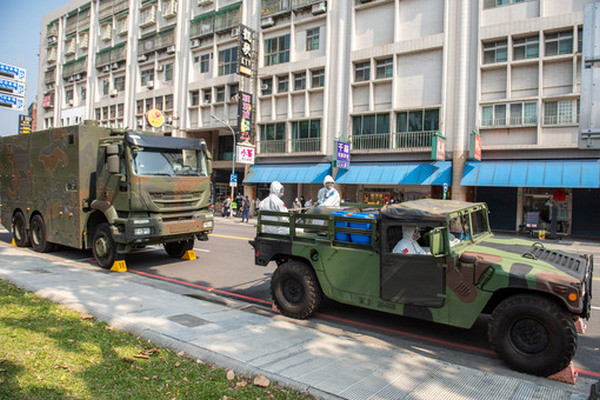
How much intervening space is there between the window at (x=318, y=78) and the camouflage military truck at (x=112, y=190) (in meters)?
19.8

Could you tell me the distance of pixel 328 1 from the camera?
1124 inches

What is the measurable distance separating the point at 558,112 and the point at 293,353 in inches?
847

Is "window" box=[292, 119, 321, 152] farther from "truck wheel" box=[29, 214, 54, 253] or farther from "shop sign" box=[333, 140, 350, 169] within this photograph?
"truck wheel" box=[29, 214, 54, 253]

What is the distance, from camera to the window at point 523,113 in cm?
2111

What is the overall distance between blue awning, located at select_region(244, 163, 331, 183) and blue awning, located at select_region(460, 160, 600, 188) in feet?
31.6

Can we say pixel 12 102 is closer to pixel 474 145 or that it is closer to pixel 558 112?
pixel 474 145

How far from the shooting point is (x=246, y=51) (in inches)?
1237

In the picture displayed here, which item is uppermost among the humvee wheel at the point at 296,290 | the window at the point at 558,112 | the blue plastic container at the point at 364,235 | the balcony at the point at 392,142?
the window at the point at 558,112

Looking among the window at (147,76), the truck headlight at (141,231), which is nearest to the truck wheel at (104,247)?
the truck headlight at (141,231)

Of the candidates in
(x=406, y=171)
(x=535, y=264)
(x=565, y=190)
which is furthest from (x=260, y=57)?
(x=535, y=264)

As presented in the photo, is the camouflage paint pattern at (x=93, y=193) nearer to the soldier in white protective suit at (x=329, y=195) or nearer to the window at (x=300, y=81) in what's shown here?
the soldier in white protective suit at (x=329, y=195)

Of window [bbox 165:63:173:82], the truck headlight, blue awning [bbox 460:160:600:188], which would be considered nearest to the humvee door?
the truck headlight

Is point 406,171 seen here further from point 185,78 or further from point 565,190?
point 185,78

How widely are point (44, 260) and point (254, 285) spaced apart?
5.81 meters
